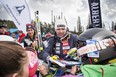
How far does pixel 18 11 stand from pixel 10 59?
833 cm

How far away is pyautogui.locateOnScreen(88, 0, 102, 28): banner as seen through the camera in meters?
13.3

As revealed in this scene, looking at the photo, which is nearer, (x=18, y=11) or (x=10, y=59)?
(x=10, y=59)

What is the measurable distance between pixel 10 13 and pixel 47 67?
→ 238 inches

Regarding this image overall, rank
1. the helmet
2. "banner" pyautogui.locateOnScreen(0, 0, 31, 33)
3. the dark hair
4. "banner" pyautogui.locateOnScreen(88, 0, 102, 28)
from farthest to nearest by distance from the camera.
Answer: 1. "banner" pyautogui.locateOnScreen(88, 0, 102, 28)
2. "banner" pyautogui.locateOnScreen(0, 0, 31, 33)
3. the helmet
4. the dark hair

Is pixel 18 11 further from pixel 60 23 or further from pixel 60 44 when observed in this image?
pixel 60 44

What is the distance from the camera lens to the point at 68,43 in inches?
178

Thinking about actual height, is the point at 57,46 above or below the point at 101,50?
below

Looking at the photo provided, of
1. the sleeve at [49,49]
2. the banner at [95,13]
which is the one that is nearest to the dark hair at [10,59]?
the sleeve at [49,49]

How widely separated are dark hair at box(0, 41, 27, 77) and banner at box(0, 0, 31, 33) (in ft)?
26.5

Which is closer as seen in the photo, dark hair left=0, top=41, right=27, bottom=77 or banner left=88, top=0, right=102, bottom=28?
dark hair left=0, top=41, right=27, bottom=77

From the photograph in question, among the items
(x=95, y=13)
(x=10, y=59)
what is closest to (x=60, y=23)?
(x=10, y=59)

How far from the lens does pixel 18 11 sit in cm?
951

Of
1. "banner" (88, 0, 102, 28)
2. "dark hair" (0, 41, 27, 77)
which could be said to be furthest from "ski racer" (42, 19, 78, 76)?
"banner" (88, 0, 102, 28)

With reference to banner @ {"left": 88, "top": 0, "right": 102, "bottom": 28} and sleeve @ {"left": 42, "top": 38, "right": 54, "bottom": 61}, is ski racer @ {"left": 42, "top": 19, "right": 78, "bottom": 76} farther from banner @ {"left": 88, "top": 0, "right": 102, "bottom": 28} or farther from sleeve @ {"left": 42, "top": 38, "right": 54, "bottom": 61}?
banner @ {"left": 88, "top": 0, "right": 102, "bottom": 28}
